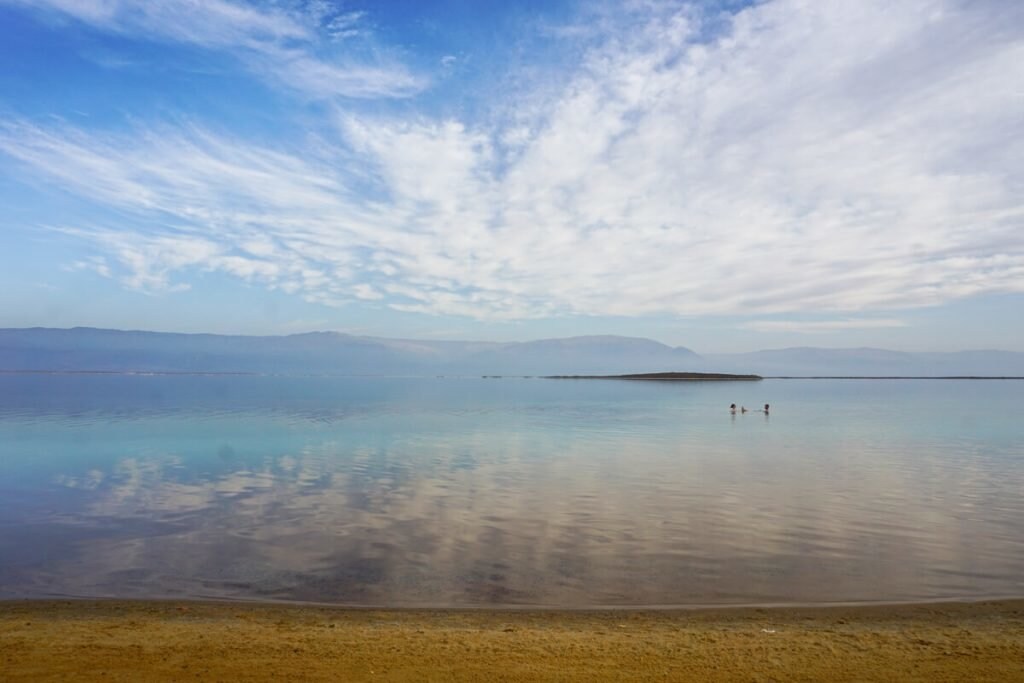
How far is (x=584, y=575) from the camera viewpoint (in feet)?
53.3

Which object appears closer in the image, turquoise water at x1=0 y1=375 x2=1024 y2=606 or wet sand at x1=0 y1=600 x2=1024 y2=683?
wet sand at x1=0 y1=600 x2=1024 y2=683

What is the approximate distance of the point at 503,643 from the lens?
448 inches

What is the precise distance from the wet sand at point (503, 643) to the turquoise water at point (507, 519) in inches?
49.4

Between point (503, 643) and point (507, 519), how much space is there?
422 inches

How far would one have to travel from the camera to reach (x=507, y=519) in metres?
22.1

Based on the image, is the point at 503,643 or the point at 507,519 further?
the point at 507,519

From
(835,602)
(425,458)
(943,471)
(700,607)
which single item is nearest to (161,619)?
(700,607)

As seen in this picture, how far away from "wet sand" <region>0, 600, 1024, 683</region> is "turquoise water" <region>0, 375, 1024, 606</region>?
1.25 metres

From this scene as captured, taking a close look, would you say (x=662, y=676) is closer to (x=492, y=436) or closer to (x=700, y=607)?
(x=700, y=607)

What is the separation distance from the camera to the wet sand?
10.1m

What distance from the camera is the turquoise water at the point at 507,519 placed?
51.1 feet

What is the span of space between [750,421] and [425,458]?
42.5 meters

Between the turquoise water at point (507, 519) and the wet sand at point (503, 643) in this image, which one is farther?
the turquoise water at point (507, 519)

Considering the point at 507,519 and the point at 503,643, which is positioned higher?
the point at 503,643
